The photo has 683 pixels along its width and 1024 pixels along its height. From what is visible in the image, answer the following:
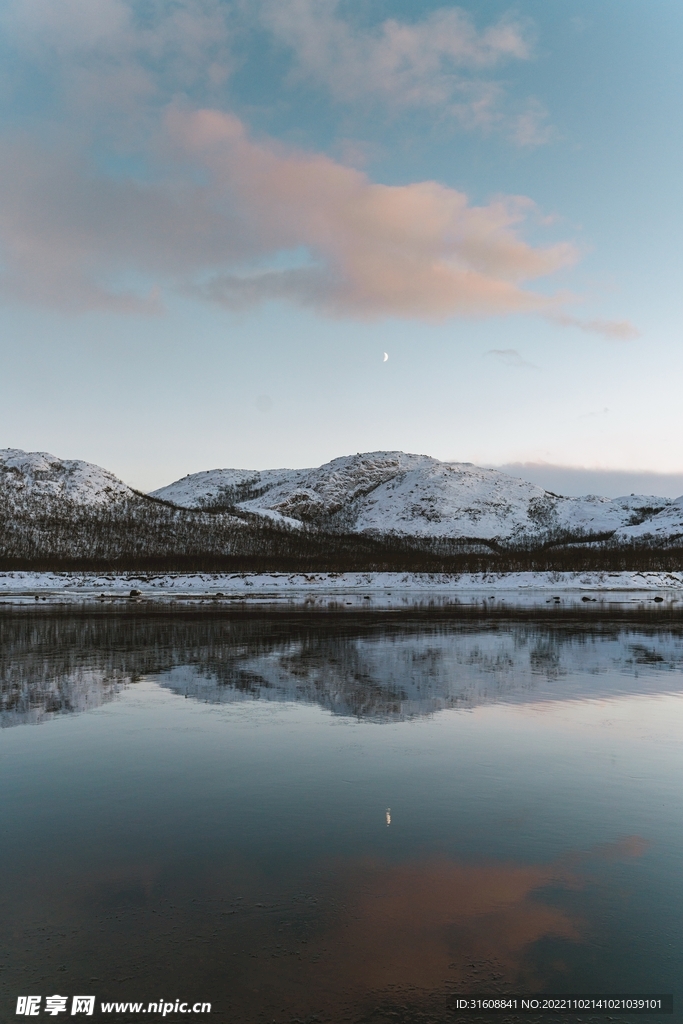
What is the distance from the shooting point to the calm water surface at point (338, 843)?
570 centimetres

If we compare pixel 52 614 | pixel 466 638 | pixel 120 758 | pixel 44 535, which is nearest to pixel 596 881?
pixel 120 758

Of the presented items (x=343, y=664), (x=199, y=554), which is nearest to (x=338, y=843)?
(x=343, y=664)

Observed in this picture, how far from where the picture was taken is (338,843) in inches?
324

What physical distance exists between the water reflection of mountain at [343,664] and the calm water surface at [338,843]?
0.74ft

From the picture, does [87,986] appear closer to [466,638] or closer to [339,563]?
[466,638]

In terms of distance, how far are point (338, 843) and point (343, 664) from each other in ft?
44.3

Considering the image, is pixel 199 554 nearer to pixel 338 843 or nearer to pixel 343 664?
pixel 343 664

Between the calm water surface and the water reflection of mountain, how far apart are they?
0.22 metres

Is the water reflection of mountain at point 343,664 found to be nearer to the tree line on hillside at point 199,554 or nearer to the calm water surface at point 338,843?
the calm water surface at point 338,843

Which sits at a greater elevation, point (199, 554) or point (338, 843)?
point (199, 554)

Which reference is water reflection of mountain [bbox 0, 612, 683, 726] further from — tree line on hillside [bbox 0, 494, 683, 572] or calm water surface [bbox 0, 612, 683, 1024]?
tree line on hillside [bbox 0, 494, 683, 572]

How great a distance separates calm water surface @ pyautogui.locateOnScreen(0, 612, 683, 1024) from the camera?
5.70 metres

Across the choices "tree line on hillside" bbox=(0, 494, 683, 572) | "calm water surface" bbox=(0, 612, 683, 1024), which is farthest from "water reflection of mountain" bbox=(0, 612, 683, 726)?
"tree line on hillside" bbox=(0, 494, 683, 572)

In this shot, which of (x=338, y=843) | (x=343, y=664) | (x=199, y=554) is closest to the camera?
(x=338, y=843)
